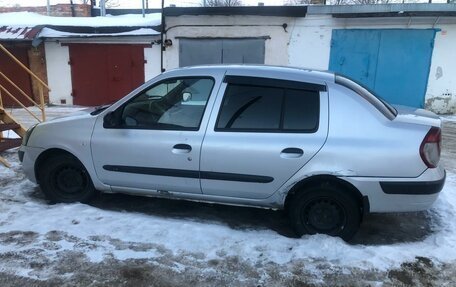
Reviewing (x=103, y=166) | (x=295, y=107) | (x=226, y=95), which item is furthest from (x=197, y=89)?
(x=103, y=166)

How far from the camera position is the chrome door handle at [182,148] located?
414 centimetres

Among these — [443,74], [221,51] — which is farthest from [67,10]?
[443,74]

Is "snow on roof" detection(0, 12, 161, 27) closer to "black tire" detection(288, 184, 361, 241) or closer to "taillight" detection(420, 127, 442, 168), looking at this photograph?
"black tire" detection(288, 184, 361, 241)

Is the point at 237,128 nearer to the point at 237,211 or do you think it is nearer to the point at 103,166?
the point at 237,211

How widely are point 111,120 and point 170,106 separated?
66 cm

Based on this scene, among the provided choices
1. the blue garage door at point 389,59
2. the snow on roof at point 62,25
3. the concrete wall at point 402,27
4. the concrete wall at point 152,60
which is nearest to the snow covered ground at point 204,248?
the blue garage door at point 389,59

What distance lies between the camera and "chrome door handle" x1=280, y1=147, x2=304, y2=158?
152 inches

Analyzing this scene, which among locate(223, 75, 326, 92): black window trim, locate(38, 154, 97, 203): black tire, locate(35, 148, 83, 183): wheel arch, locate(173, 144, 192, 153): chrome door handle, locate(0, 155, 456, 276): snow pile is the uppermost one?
locate(223, 75, 326, 92): black window trim

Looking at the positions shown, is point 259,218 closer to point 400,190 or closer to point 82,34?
point 400,190

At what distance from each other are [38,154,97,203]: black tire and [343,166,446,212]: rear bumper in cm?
288

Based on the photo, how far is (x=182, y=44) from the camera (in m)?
13.3

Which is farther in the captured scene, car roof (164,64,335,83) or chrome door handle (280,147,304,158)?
car roof (164,64,335,83)

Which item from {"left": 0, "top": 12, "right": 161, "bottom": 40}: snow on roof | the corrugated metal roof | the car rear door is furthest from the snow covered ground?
the corrugated metal roof

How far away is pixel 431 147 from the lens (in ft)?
12.3
